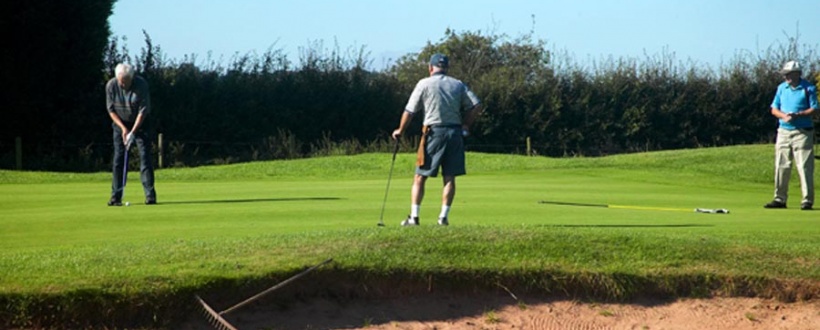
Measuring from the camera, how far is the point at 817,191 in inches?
864

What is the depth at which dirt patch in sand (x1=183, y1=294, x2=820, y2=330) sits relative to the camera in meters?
7.98

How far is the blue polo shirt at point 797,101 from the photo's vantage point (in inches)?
586

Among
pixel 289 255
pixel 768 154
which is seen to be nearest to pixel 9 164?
pixel 768 154

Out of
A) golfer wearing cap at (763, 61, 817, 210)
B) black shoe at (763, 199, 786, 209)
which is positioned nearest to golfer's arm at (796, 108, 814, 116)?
golfer wearing cap at (763, 61, 817, 210)

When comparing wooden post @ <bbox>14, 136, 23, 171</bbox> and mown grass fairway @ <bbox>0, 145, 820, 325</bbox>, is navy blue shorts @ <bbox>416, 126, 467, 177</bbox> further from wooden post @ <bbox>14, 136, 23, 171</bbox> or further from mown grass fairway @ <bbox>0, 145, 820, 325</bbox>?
wooden post @ <bbox>14, 136, 23, 171</bbox>

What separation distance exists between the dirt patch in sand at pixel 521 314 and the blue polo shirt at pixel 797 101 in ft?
21.4

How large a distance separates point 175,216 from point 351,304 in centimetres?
477

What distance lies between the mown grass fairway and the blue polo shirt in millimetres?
1238

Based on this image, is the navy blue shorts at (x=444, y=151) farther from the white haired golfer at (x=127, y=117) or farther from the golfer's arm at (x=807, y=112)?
the golfer's arm at (x=807, y=112)

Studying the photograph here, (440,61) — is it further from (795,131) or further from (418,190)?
(795,131)

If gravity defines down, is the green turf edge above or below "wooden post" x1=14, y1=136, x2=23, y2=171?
below

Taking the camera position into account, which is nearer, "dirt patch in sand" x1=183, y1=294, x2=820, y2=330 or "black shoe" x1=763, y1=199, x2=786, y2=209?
"dirt patch in sand" x1=183, y1=294, x2=820, y2=330

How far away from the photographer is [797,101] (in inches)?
591

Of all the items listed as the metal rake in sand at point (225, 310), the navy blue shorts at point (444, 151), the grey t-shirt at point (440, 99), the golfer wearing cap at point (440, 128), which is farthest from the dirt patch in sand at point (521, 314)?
the grey t-shirt at point (440, 99)
